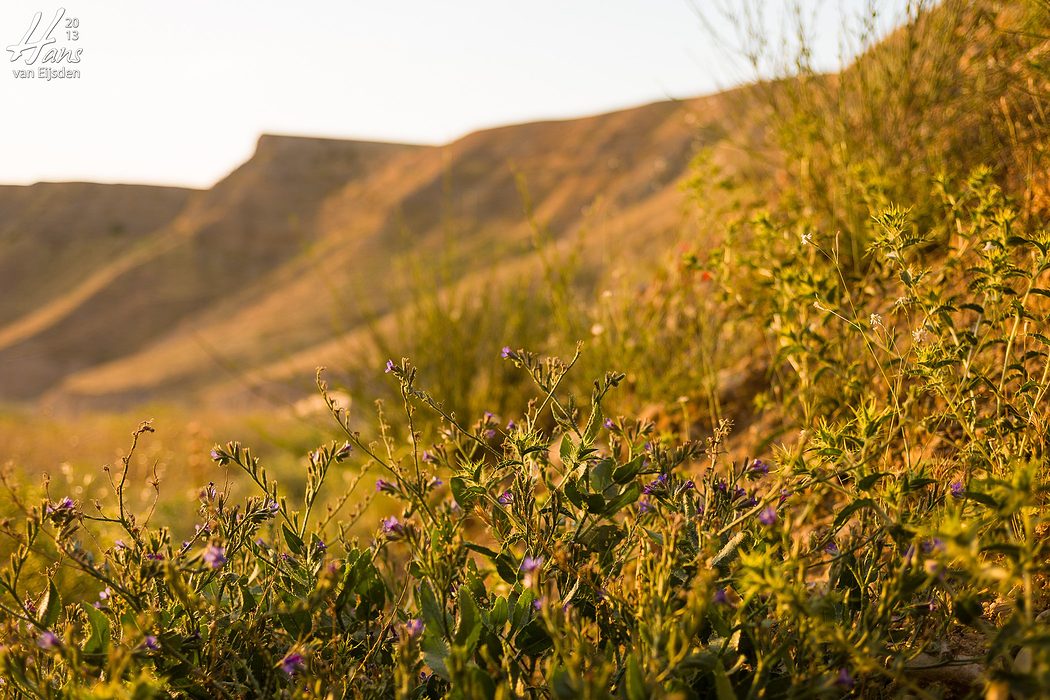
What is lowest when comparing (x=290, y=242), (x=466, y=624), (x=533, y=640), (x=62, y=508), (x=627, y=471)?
(x=533, y=640)

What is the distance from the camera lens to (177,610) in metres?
1.52

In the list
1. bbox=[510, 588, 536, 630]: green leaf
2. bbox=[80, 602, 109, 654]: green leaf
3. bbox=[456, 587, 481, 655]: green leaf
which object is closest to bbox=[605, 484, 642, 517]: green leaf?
bbox=[510, 588, 536, 630]: green leaf

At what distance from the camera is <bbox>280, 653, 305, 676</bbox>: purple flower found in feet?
4.00

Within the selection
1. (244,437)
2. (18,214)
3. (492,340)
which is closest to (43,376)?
(18,214)

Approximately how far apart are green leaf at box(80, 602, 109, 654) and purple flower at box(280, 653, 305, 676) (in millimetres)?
399

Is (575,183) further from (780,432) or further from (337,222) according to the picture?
(780,432)

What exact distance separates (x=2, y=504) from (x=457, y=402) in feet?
7.62

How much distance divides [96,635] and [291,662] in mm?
425

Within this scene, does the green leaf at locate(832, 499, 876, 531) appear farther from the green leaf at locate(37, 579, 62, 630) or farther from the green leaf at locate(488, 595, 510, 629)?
the green leaf at locate(37, 579, 62, 630)

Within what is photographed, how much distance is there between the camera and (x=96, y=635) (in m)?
1.39

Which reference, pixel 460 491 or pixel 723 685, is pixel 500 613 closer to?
pixel 460 491

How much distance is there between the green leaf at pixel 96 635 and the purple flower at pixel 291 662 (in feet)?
1.31

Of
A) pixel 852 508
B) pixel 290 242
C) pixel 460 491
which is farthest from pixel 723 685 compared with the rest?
pixel 290 242

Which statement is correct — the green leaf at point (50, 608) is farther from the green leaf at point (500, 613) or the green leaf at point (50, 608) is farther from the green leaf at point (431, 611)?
the green leaf at point (500, 613)
